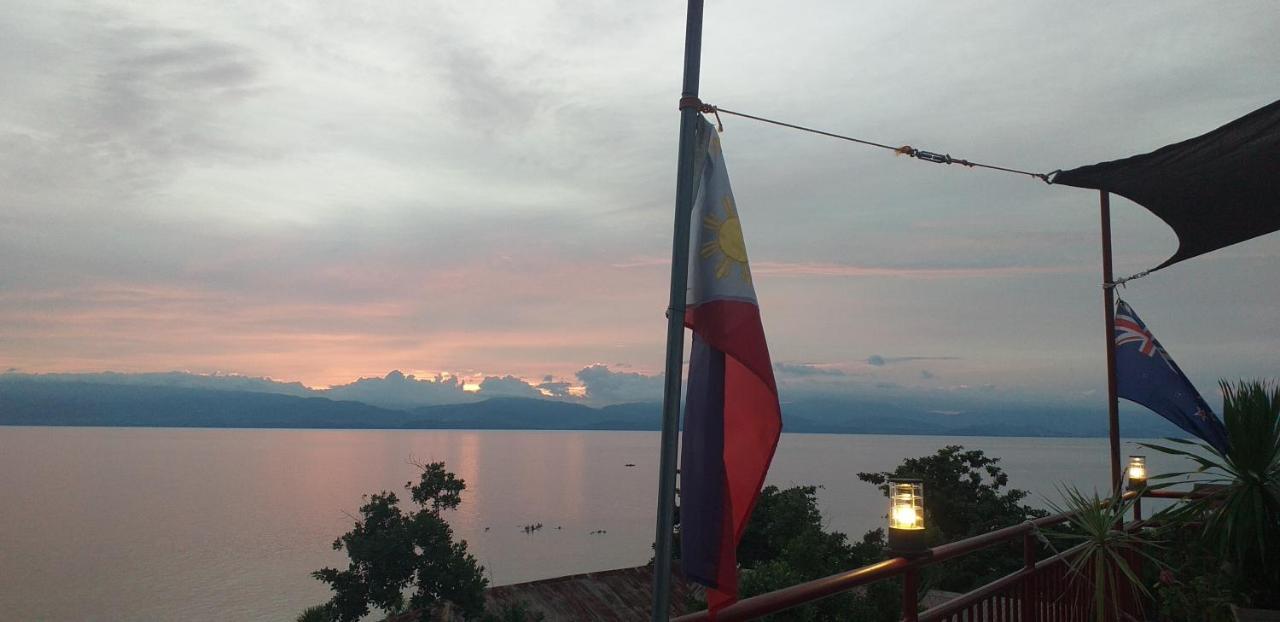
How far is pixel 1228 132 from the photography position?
12.8 feet

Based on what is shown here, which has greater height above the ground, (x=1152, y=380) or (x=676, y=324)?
(x=1152, y=380)

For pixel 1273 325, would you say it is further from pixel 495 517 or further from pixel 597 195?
pixel 495 517

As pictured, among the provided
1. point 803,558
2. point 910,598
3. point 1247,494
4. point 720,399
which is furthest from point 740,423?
point 803,558

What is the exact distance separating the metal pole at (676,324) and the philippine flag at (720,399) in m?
0.09

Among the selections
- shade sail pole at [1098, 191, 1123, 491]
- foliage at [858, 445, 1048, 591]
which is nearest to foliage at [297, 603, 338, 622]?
foliage at [858, 445, 1048, 591]

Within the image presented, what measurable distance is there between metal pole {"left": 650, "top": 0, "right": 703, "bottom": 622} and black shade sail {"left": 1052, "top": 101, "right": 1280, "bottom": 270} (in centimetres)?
319

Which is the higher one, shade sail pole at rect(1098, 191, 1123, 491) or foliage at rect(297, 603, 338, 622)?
shade sail pole at rect(1098, 191, 1123, 491)

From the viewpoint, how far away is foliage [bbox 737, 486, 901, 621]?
14.0 metres

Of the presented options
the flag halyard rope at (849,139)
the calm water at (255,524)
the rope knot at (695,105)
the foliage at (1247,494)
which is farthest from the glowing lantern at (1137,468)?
the calm water at (255,524)

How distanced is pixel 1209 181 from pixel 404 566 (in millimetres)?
23977

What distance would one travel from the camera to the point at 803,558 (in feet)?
62.0

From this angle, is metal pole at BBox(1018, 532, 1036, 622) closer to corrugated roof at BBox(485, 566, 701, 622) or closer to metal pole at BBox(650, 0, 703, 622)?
metal pole at BBox(650, 0, 703, 622)

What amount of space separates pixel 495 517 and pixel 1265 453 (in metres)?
74.7

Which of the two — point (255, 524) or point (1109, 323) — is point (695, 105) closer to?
point (1109, 323)
